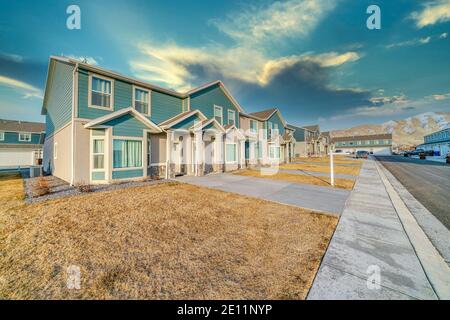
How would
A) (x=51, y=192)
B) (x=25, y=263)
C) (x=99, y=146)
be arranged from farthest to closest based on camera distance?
(x=99, y=146), (x=51, y=192), (x=25, y=263)

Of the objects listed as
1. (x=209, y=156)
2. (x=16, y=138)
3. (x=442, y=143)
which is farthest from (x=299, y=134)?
(x=16, y=138)

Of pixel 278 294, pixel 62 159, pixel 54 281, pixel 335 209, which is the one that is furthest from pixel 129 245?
pixel 62 159

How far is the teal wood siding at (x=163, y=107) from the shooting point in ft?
41.6

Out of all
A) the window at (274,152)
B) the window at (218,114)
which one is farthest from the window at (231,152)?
the window at (274,152)

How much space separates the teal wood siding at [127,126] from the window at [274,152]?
17618 mm

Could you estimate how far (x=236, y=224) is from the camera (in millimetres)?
4785

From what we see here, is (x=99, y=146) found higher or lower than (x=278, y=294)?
higher

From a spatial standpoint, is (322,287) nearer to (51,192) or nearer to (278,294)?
(278,294)

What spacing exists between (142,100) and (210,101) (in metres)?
6.76

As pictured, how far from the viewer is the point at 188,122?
13328mm

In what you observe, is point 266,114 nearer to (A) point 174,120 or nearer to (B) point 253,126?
(B) point 253,126

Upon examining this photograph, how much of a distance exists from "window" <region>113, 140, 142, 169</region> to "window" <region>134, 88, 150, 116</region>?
275 centimetres
